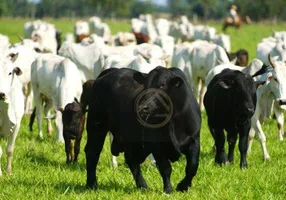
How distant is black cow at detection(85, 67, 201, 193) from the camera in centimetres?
781

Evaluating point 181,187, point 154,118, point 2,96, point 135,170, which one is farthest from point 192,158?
point 2,96

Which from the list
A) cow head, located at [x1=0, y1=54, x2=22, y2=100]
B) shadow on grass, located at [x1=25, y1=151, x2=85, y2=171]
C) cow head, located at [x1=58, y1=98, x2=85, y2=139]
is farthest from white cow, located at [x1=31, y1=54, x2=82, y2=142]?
cow head, located at [x1=0, y1=54, x2=22, y2=100]

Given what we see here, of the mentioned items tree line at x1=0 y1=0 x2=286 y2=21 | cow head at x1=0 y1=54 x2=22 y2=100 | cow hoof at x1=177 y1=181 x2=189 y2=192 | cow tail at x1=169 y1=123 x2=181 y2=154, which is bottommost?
tree line at x1=0 y1=0 x2=286 y2=21

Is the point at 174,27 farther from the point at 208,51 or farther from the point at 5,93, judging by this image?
the point at 5,93

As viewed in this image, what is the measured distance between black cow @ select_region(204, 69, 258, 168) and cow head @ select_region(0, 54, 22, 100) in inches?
110

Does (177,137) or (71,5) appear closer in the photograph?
(177,137)

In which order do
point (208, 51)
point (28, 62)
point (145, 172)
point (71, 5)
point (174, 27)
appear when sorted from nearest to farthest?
point (145, 172) < point (28, 62) < point (208, 51) < point (174, 27) < point (71, 5)

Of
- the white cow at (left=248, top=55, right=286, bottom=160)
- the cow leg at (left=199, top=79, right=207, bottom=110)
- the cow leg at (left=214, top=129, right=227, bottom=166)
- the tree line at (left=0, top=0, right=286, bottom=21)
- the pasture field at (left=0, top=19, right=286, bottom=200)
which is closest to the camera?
the pasture field at (left=0, top=19, right=286, bottom=200)

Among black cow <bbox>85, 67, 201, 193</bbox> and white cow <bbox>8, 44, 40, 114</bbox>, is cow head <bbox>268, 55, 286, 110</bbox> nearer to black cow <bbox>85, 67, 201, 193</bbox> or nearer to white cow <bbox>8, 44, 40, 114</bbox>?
black cow <bbox>85, 67, 201, 193</bbox>

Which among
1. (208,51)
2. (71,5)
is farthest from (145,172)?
(71,5)

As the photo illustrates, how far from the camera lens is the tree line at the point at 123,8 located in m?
85.9

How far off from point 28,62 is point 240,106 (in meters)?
7.48

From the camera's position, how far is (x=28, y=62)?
16.5m

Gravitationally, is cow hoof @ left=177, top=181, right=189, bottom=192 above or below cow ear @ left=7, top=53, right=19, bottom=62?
below
